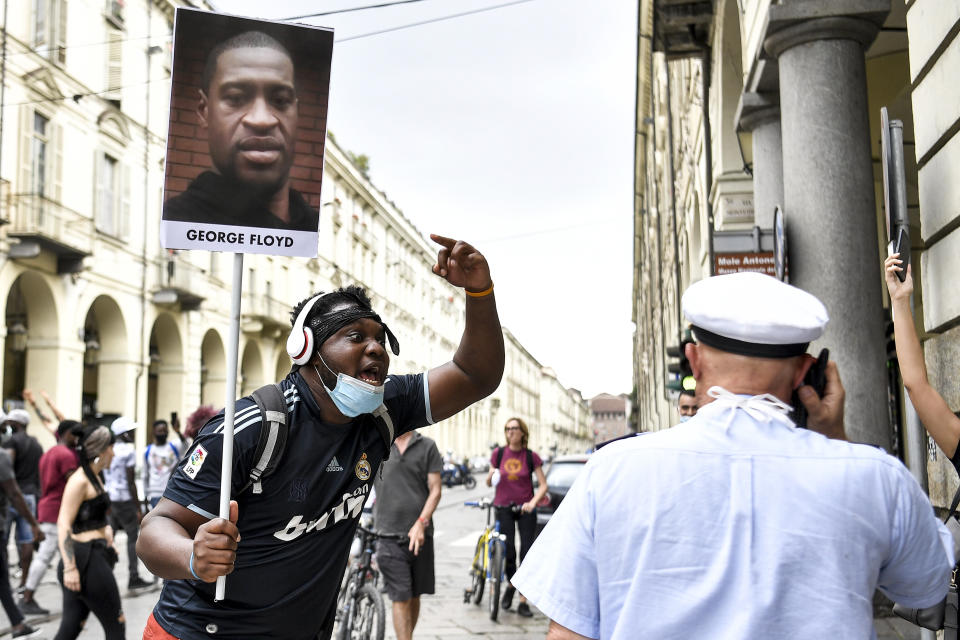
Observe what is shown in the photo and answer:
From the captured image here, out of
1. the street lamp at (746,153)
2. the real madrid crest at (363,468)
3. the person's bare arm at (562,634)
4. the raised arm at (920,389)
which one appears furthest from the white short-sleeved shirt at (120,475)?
the person's bare arm at (562,634)

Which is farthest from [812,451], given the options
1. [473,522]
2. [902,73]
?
[473,522]

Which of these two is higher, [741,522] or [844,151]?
[844,151]

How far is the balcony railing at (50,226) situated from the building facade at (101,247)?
0.03 metres

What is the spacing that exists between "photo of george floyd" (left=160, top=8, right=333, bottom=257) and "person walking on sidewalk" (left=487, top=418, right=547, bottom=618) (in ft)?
23.3

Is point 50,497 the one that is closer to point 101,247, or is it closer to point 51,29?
point 101,247

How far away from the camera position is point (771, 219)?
9.58 meters

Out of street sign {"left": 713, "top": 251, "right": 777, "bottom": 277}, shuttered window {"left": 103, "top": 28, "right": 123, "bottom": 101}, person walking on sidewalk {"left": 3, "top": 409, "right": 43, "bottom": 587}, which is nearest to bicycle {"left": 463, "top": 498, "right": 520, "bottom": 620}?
street sign {"left": 713, "top": 251, "right": 777, "bottom": 277}

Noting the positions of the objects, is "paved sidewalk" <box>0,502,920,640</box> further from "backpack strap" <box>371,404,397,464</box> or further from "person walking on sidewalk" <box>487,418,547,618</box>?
"backpack strap" <box>371,404,397,464</box>

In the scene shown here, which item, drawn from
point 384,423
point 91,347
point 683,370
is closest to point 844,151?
point 683,370

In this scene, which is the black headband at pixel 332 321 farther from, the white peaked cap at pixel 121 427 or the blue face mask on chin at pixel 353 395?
the white peaked cap at pixel 121 427

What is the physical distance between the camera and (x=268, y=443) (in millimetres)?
2885

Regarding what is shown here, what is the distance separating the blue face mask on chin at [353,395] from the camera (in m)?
3.04

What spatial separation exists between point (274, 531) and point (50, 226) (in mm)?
20541

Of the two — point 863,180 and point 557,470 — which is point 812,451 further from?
point 557,470
